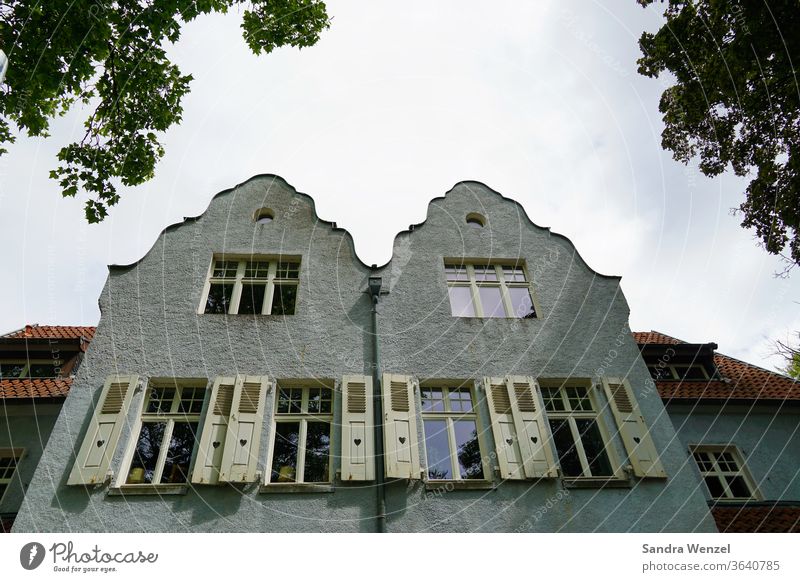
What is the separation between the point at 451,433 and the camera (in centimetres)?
842

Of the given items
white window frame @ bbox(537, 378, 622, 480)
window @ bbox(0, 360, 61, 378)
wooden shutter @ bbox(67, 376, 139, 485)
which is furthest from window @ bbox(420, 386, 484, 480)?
window @ bbox(0, 360, 61, 378)

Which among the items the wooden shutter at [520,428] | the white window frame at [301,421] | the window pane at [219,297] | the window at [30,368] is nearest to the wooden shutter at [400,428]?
the white window frame at [301,421]

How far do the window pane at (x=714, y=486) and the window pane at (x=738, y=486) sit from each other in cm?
17

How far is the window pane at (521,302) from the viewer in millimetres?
10242

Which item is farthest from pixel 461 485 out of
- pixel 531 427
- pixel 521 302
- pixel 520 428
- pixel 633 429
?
pixel 521 302

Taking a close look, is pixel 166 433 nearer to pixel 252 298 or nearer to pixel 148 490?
pixel 148 490

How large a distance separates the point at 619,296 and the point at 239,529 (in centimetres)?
833

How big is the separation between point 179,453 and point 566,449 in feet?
20.4

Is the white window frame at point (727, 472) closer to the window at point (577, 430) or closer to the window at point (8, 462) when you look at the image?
the window at point (577, 430)

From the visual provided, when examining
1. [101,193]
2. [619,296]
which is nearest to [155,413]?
[101,193]

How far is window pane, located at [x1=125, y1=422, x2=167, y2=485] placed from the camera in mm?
7695

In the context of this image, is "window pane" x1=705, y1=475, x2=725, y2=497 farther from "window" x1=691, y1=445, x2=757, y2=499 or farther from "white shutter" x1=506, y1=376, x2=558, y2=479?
"white shutter" x1=506, y1=376, x2=558, y2=479

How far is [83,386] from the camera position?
855 centimetres

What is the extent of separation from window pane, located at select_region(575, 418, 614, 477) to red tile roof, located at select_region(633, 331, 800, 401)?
10.8 ft
